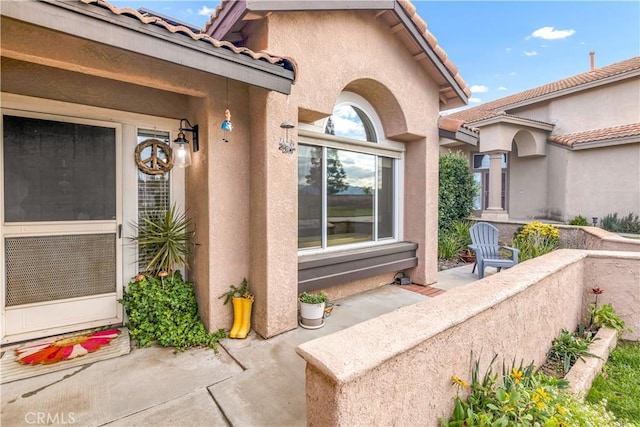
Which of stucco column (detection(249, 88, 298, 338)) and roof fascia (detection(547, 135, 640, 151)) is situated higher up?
roof fascia (detection(547, 135, 640, 151))

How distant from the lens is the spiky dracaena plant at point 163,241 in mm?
4781

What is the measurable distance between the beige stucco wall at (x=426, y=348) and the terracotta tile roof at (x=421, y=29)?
15.6 ft

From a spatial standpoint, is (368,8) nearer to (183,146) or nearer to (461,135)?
(461,135)

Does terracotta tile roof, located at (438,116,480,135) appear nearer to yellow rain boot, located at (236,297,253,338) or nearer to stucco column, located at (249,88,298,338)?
stucco column, located at (249,88,298,338)

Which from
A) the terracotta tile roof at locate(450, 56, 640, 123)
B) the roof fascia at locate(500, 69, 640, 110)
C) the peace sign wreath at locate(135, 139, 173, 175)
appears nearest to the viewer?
the peace sign wreath at locate(135, 139, 173, 175)

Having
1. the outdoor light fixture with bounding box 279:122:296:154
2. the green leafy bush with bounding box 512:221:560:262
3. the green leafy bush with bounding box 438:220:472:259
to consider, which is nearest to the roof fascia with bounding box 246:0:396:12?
the outdoor light fixture with bounding box 279:122:296:154

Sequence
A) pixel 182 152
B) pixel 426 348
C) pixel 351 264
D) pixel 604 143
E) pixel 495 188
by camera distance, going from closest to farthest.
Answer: pixel 426 348 → pixel 182 152 → pixel 351 264 → pixel 604 143 → pixel 495 188

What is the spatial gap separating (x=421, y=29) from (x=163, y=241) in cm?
652

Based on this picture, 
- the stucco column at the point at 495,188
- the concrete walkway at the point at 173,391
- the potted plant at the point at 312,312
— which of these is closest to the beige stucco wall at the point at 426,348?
the concrete walkway at the point at 173,391

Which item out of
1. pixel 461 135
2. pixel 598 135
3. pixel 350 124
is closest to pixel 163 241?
pixel 350 124

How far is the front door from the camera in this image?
4.17 metres

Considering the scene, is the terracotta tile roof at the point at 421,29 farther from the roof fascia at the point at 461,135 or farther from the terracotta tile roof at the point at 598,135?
the terracotta tile roof at the point at 598,135

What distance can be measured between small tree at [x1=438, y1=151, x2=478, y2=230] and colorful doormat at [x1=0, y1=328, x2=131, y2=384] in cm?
1006

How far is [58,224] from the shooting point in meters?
4.44
